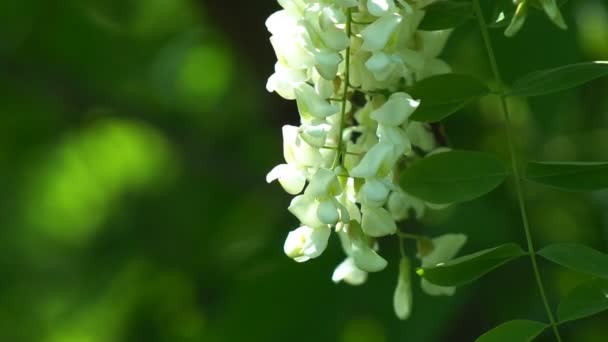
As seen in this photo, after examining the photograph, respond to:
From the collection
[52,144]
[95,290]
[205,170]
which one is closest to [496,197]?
[205,170]

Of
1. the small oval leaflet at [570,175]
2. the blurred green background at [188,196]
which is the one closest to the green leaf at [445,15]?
the small oval leaflet at [570,175]

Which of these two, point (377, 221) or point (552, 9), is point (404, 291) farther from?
point (552, 9)

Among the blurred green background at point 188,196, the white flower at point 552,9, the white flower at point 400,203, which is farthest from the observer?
the blurred green background at point 188,196

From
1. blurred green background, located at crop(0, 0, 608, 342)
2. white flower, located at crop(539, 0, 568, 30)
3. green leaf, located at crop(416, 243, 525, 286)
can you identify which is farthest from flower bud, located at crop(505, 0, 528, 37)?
blurred green background, located at crop(0, 0, 608, 342)

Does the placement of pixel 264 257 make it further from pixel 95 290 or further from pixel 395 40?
pixel 395 40

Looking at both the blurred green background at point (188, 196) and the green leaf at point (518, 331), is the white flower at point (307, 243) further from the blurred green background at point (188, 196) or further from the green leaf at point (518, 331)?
the blurred green background at point (188, 196)
